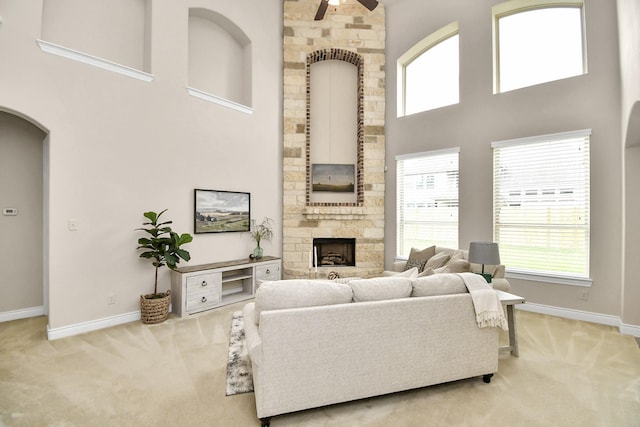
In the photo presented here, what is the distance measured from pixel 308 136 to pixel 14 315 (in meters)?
4.98

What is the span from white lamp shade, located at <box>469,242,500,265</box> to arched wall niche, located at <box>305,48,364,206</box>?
3056mm

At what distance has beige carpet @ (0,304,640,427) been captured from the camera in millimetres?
2037

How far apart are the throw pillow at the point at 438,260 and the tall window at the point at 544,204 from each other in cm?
114

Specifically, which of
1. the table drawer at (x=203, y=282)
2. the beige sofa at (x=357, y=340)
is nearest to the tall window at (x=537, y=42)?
the beige sofa at (x=357, y=340)

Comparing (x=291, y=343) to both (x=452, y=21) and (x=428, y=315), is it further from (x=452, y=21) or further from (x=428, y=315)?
(x=452, y=21)

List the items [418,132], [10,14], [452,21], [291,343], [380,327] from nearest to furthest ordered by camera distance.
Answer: [291,343]
[380,327]
[10,14]
[452,21]
[418,132]

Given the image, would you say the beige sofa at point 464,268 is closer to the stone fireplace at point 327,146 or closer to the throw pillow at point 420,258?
the throw pillow at point 420,258

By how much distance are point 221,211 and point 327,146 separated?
2451 millimetres

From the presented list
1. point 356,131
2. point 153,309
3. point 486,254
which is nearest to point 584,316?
point 486,254

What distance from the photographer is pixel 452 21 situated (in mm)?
5270


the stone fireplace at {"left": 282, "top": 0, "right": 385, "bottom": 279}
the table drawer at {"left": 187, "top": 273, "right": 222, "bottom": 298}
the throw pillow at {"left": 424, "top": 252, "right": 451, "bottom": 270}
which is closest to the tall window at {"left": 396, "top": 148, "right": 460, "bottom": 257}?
the stone fireplace at {"left": 282, "top": 0, "right": 385, "bottom": 279}

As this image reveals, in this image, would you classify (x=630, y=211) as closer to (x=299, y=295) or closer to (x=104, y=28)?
(x=299, y=295)

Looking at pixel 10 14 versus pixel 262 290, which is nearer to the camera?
pixel 262 290

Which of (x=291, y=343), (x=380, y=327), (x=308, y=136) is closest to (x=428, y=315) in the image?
(x=380, y=327)
